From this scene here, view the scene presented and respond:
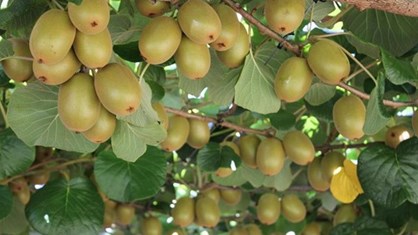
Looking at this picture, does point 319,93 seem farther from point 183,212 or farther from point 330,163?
point 183,212

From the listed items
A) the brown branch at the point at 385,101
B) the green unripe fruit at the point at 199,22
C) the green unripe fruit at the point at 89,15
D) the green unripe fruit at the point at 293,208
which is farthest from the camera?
the green unripe fruit at the point at 293,208

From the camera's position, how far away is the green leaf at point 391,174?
1478mm

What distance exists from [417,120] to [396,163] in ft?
0.47

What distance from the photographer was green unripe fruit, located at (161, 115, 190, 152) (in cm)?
154

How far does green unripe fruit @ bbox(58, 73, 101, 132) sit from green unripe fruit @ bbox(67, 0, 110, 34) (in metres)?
0.09

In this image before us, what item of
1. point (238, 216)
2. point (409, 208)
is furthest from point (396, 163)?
point (238, 216)

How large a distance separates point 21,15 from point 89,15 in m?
0.22

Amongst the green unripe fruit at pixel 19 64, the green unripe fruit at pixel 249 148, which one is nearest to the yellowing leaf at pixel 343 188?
the green unripe fruit at pixel 249 148

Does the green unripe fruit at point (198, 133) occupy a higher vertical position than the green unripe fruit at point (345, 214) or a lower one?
higher

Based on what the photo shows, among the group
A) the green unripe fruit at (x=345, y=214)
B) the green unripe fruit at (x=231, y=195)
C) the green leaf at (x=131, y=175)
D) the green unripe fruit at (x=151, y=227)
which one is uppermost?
the green leaf at (x=131, y=175)

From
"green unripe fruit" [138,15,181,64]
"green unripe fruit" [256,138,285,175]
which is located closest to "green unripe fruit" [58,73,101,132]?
"green unripe fruit" [138,15,181,64]

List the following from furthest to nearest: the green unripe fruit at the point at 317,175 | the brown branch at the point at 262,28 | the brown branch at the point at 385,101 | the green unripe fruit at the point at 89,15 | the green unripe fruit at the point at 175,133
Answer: the green unripe fruit at the point at 317,175 < the green unripe fruit at the point at 175,133 < the brown branch at the point at 385,101 < the brown branch at the point at 262,28 < the green unripe fruit at the point at 89,15

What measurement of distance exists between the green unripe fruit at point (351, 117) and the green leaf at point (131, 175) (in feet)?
1.48

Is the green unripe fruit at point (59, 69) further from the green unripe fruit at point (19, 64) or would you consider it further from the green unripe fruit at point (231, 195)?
the green unripe fruit at point (231, 195)
